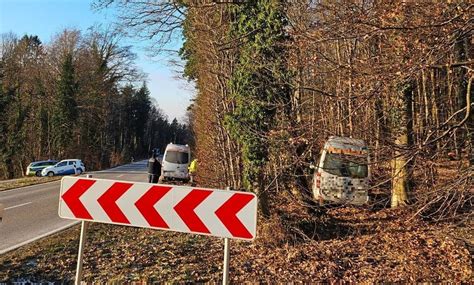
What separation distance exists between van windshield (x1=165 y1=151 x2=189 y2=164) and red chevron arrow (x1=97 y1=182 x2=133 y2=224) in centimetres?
2690

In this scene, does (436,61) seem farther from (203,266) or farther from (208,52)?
(208,52)

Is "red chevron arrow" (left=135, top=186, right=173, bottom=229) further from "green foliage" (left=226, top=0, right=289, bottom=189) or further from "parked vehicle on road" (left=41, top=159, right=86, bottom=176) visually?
"parked vehicle on road" (left=41, top=159, right=86, bottom=176)

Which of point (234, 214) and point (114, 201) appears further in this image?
point (114, 201)

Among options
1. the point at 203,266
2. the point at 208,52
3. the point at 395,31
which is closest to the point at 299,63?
the point at 395,31

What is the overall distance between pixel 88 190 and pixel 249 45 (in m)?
7.89

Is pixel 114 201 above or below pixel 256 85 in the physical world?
below

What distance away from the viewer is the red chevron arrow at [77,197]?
4684 mm

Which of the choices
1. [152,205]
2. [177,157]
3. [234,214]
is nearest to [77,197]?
[152,205]

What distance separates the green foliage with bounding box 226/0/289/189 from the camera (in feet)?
35.6

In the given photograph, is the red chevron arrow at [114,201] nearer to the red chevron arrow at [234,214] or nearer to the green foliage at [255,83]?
the red chevron arrow at [234,214]

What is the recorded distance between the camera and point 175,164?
A: 31.4 m

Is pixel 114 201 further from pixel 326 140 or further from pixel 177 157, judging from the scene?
pixel 177 157

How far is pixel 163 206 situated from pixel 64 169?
38940mm

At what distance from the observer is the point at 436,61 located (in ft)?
16.0
